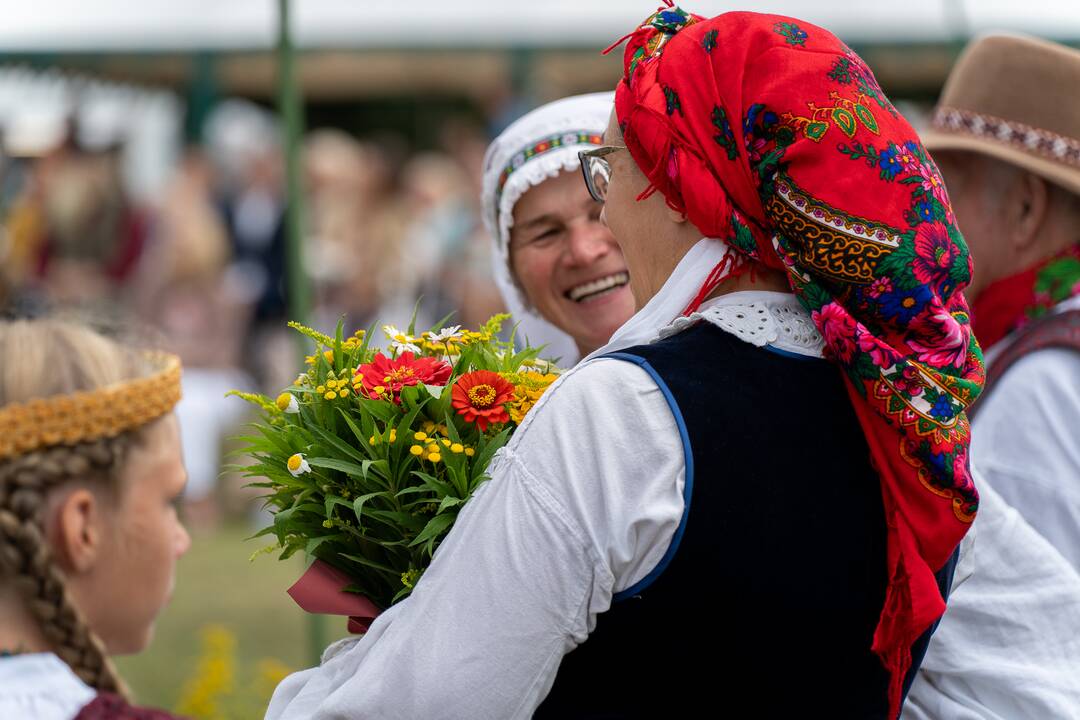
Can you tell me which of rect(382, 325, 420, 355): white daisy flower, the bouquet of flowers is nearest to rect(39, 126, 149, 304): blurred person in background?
rect(382, 325, 420, 355): white daisy flower

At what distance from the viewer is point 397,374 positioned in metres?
2.11

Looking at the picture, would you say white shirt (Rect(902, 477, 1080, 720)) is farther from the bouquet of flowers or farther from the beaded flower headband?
the beaded flower headband

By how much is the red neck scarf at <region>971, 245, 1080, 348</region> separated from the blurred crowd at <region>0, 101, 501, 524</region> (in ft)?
22.2

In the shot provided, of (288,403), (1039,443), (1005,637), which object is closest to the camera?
(288,403)

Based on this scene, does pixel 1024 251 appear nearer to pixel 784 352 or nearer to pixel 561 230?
pixel 561 230

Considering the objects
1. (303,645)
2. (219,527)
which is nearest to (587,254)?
(303,645)

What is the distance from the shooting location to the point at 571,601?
182cm

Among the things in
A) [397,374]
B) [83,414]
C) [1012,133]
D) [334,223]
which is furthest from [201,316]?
[83,414]

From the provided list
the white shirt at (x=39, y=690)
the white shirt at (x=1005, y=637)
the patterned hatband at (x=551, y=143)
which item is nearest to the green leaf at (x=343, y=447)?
the white shirt at (x=39, y=690)

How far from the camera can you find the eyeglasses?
228 cm

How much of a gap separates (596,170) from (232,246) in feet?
29.8

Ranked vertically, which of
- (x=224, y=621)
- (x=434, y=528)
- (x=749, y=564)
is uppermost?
(x=434, y=528)

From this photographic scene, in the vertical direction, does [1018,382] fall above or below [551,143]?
below

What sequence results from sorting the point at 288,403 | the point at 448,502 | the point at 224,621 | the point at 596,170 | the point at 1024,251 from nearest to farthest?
the point at 448,502 < the point at 288,403 < the point at 596,170 < the point at 1024,251 < the point at 224,621
